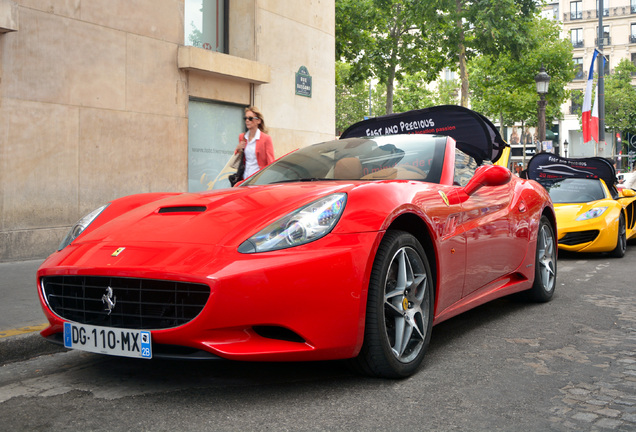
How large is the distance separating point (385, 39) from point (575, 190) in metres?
16.6

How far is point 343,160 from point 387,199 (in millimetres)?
985

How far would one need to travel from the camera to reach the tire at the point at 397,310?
3258mm

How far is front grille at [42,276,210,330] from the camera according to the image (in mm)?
2945

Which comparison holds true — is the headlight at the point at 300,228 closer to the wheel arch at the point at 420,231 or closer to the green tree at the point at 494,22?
the wheel arch at the point at 420,231

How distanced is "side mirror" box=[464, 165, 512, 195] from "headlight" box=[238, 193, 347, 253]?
128 cm

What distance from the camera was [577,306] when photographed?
5.62 meters

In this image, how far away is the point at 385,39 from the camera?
25.6 m

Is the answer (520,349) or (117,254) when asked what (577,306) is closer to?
(520,349)

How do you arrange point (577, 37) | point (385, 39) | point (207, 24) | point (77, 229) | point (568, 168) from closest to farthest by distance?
point (77, 229) → point (568, 168) → point (207, 24) → point (385, 39) → point (577, 37)

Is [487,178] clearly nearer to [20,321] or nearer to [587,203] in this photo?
[20,321]

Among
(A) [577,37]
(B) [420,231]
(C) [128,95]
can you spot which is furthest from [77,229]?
(A) [577,37]

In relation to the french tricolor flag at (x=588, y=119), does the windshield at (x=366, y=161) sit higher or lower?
lower

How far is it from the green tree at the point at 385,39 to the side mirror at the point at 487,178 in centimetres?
1968

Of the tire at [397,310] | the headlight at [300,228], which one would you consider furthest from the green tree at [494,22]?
the headlight at [300,228]
